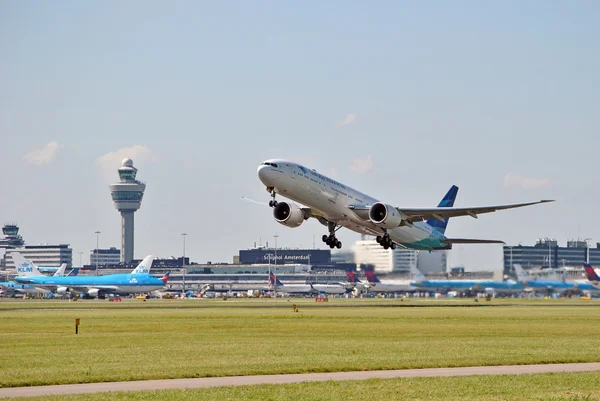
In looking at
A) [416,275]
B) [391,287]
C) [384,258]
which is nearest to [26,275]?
[384,258]

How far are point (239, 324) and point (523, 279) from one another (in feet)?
249

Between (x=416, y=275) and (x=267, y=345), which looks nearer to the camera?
(x=267, y=345)

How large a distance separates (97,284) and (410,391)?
13526cm

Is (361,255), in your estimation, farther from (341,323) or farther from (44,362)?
(44,362)

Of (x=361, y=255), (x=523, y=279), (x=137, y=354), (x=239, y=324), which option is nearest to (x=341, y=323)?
(x=239, y=324)

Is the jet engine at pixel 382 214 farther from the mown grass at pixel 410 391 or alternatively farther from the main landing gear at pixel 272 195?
the mown grass at pixel 410 391

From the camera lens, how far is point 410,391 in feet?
93.8

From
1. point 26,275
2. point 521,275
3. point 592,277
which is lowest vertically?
point 592,277

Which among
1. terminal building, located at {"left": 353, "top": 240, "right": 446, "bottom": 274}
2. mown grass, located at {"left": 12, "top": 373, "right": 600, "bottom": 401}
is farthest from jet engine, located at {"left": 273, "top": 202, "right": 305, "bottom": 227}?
terminal building, located at {"left": 353, "top": 240, "right": 446, "bottom": 274}

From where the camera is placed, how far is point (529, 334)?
57312 mm

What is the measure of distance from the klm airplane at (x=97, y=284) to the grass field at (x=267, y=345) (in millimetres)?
80071

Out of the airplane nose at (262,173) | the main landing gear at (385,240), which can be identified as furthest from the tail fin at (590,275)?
the airplane nose at (262,173)

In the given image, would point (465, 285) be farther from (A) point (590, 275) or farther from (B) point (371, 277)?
(A) point (590, 275)

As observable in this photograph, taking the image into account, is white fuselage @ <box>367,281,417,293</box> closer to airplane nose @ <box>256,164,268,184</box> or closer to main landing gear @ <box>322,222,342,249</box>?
main landing gear @ <box>322,222,342,249</box>
